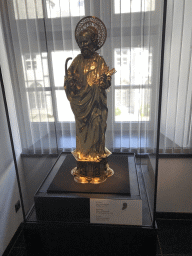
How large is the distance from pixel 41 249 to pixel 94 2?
1861 millimetres

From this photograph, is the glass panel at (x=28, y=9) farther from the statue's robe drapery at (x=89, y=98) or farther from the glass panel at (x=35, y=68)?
the statue's robe drapery at (x=89, y=98)

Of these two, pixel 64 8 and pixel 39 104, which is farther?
pixel 39 104

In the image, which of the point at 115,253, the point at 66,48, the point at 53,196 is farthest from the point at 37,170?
the point at 66,48

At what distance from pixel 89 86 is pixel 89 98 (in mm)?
82

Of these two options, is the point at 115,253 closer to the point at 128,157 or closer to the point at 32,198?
the point at 32,198

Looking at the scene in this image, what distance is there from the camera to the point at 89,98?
4.71 feet

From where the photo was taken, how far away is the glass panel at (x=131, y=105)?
1873 mm

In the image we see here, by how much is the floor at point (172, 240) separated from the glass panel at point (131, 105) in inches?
45.4

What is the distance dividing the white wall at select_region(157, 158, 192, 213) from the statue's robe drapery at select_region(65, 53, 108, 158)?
1.03m

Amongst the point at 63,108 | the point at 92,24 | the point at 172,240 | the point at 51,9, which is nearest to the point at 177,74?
the point at 92,24

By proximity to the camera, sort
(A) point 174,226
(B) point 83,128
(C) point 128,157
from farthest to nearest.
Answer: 1. (A) point 174,226
2. (C) point 128,157
3. (B) point 83,128

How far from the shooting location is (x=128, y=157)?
1.94 metres

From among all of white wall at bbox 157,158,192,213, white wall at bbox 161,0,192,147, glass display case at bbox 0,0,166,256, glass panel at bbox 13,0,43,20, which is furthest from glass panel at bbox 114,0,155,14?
white wall at bbox 157,158,192,213

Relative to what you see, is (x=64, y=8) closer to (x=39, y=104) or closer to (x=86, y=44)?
(x=86, y=44)
